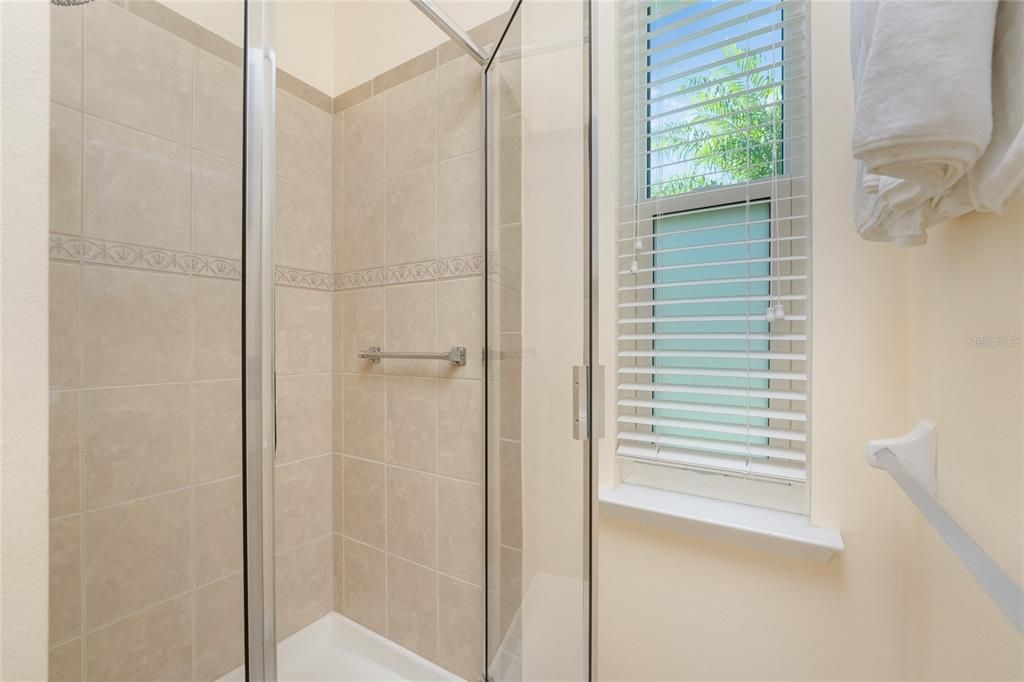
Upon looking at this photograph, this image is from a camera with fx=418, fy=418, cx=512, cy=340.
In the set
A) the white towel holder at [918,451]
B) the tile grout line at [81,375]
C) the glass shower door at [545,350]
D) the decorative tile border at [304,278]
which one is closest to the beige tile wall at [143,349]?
the tile grout line at [81,375]

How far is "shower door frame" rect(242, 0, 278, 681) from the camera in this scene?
551mm

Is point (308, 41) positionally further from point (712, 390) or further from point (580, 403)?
point (712, 390)

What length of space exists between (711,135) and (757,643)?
3.80 feet

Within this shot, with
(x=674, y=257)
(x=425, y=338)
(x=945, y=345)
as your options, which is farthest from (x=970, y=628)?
(x=425, y=338)

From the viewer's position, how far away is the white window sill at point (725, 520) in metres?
0.83

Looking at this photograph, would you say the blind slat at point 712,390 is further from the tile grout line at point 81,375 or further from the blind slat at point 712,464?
the tile grout line at point 81,375

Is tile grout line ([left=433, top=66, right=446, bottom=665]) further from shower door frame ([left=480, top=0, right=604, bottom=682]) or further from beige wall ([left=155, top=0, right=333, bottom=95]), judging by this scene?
shower door frame ([left=480, top=0, right=604, bottom=682])

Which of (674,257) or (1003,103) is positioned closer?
(1003,103)

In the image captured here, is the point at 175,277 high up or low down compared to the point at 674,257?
down

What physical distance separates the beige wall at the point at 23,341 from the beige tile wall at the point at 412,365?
0.83 m

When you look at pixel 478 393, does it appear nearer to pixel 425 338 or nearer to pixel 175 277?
pixel 425 338

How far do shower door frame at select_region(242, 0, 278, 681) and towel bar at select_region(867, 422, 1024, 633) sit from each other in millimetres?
804

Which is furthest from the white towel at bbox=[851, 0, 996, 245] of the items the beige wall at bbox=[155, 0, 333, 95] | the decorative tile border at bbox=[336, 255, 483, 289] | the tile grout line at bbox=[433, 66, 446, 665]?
the beige wall at bbox=[155, 0, 333, 95]

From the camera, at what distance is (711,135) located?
1032mm
